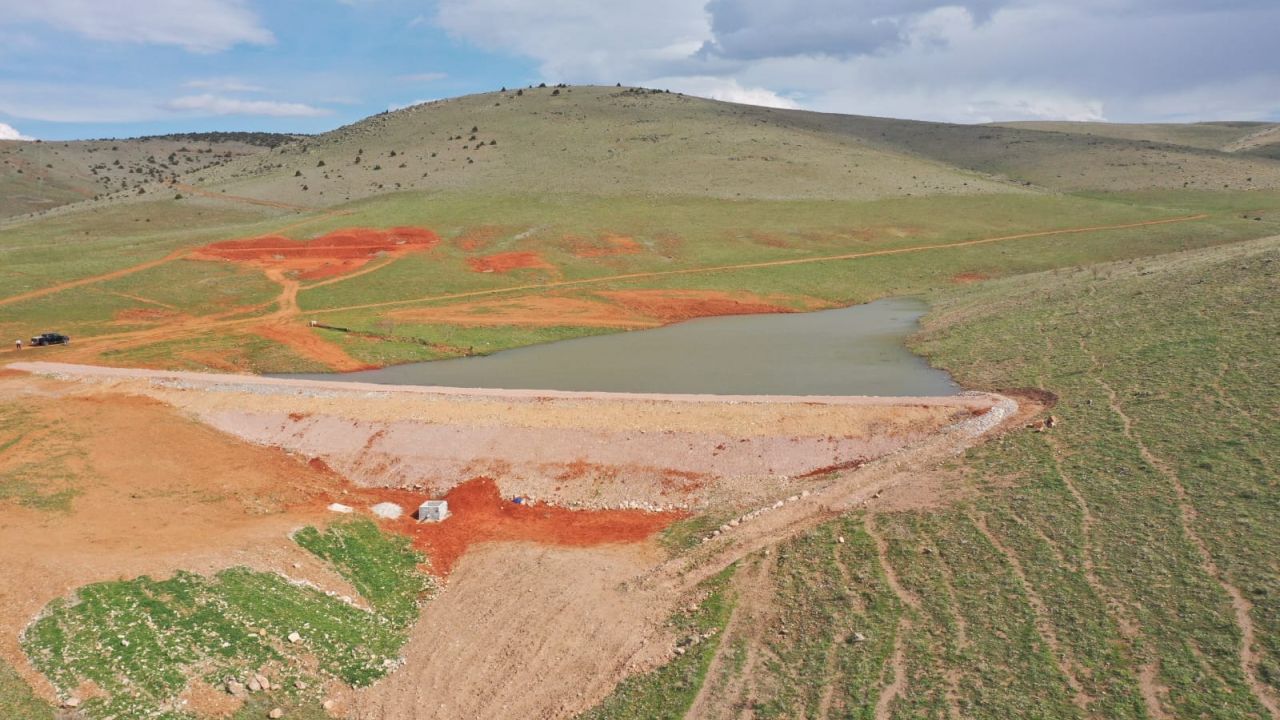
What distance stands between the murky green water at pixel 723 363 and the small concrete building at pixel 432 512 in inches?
537

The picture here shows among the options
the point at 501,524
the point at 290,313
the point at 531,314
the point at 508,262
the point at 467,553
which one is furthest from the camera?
the point at 508,262

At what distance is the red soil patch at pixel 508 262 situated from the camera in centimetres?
7188

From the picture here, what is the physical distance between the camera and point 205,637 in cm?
1695

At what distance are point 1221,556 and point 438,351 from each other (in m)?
41.2

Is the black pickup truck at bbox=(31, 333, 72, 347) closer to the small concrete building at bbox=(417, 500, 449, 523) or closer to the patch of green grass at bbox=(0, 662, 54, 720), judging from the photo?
the small concrete building at bbox=(417, 500, 449, 523)

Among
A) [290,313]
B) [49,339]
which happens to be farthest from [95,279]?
[290,313]

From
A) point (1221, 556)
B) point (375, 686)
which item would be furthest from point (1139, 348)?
point (375, 686)

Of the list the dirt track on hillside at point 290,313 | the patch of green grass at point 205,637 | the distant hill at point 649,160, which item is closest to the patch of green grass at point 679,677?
the patch of green grass at point 205,637

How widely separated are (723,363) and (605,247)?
3733 cm

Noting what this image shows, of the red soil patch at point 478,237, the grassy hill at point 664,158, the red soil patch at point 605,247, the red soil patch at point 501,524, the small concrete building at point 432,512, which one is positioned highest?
the grassy hill at point 664,158

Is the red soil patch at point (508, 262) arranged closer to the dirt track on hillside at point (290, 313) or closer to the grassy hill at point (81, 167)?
the dirt track on hillside at point (290, 313)

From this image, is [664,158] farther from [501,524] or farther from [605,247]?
[501,524]

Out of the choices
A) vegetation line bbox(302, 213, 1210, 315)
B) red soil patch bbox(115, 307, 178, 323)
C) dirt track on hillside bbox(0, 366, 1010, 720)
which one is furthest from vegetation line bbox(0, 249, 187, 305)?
dirt track on hillside bbox(0, 366, 1010, 720)

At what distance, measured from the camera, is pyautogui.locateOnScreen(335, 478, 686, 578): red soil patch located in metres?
24.5
